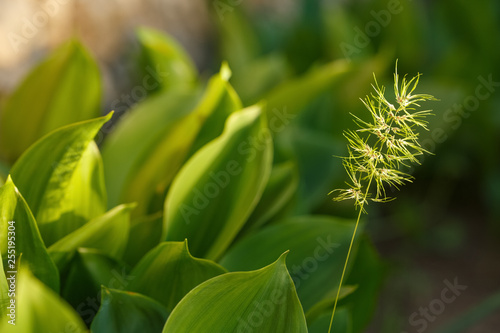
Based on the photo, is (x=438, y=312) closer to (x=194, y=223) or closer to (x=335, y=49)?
(x=335, y=49)

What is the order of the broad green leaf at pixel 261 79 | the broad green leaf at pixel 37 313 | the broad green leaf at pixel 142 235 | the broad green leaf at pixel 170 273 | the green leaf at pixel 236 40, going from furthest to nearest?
the green leaf at pixel 236 40
the broad green leaf at pixel 261 79
the broad green leaf at pixel 142 235
the broad green leaf at pixel 170 273
the broad green leaf at pixel 37 313

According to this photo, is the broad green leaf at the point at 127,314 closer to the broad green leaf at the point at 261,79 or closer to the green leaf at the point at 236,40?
the broad green leaf at the point at 261,79

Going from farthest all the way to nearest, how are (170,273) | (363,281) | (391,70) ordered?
(391,70) < (363,281) < (170,273)

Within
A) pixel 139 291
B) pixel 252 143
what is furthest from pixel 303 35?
pixel 139 291

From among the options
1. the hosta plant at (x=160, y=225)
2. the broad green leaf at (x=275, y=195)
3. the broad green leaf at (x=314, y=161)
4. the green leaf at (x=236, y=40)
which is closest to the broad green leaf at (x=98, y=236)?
the hosta plant at (x=160, y=225)

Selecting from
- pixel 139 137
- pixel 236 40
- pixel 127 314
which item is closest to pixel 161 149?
pixel 139 137

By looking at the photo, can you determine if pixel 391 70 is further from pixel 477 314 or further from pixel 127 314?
pixel 127 314

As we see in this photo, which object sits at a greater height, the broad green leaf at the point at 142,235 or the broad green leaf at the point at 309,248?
the broad green leaf at the point at 142,235
